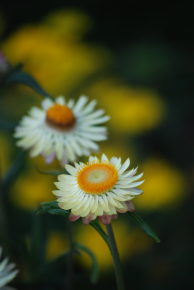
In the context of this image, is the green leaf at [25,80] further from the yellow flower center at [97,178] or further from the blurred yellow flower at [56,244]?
the blurred yellow flower at [56,244]

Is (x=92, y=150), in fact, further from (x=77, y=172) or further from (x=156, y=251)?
(x=156, y=251)

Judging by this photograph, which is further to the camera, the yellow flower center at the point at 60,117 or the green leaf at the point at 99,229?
the yellow flower center at the point at 60,117

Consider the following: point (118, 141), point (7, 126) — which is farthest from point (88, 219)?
point (118, 141)

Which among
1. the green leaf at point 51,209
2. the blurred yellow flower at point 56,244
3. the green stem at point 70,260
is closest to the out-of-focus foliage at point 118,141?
the blurred yellow flower at point 56,244

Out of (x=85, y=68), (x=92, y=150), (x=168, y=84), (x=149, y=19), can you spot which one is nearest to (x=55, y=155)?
(x=92, y=150)

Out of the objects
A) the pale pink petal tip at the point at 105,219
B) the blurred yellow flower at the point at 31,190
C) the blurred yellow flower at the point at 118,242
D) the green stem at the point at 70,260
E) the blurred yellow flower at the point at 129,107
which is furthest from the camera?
the blurred yellow flower at the point at 129,107

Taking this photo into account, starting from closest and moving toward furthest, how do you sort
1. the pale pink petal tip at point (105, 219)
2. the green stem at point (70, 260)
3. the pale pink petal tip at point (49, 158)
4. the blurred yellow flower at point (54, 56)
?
1. the pale pink petal tip at point (105, 219)
2. the green stem at point (70, 260)
3. the pale pink petal tip at point (49, 158)
4. the blurred yellow flower at point (54, 56)
